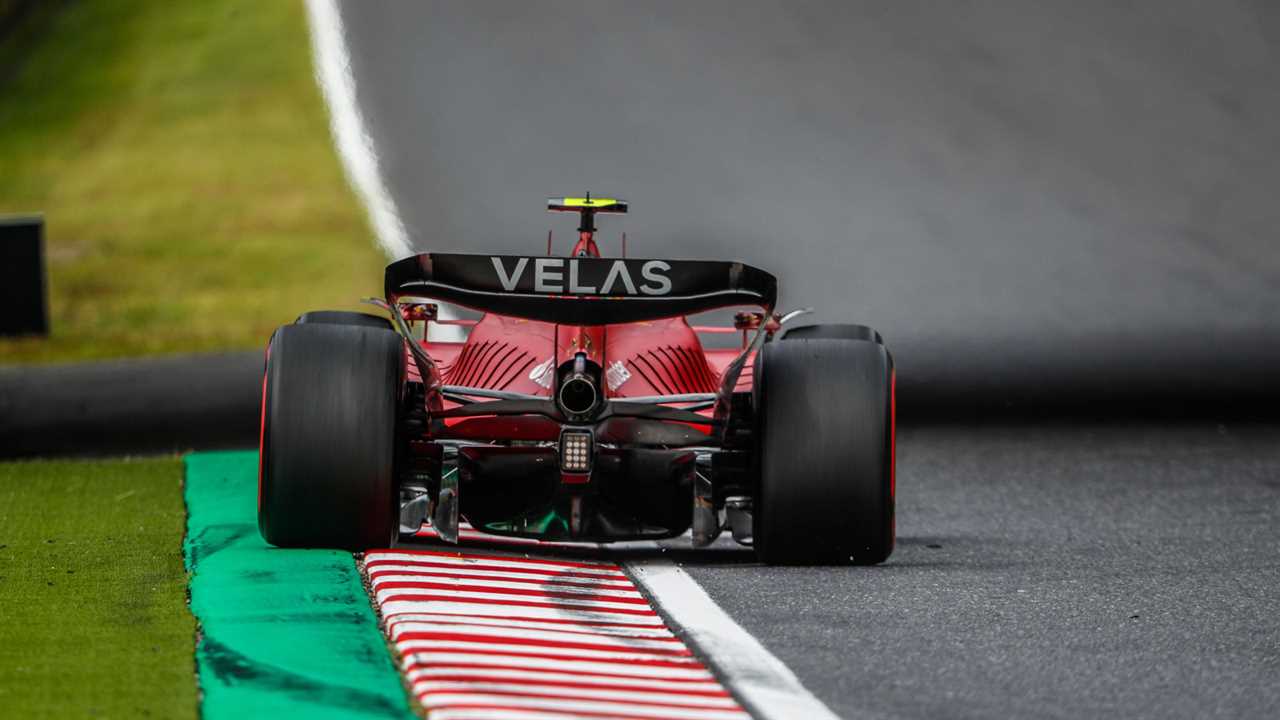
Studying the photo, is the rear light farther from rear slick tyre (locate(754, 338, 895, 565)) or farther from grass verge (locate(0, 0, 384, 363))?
grass verge (locate(0, 0, 384, 363))

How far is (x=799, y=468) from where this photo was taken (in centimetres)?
712

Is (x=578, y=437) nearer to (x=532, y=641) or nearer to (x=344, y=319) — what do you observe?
(x=344, y=319)

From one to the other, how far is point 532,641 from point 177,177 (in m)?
37.0

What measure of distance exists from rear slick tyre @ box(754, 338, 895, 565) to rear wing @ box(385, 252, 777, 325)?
32 centimetres

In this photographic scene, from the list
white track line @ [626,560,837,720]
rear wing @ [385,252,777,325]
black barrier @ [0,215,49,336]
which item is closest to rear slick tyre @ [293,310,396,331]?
rear wing @ [385,252,777,325]

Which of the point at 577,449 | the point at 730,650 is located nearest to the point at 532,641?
the point at 730,650

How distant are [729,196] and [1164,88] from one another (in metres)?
2.72

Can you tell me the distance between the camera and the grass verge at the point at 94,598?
5.31 m

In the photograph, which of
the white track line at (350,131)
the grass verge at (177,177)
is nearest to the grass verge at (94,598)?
the white track line at (350,131)

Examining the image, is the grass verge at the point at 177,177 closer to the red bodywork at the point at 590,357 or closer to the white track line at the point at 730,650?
the red bodywork at the point at 590,357

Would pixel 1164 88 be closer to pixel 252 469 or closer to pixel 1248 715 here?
pixel 252 469

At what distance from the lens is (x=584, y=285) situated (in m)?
7.05

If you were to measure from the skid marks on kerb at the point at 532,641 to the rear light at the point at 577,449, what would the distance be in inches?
16.0

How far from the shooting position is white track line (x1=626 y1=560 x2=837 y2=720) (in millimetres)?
5230
